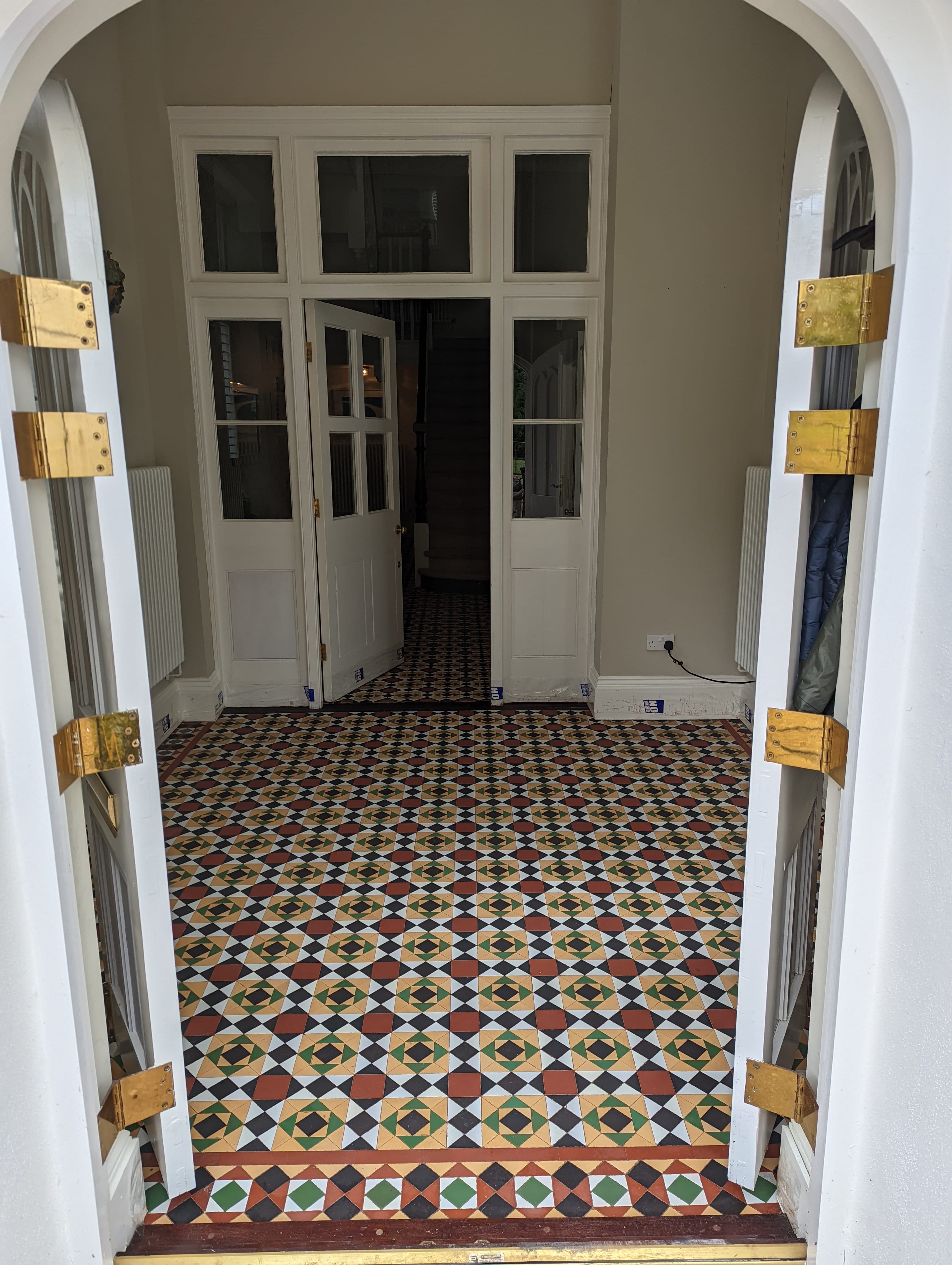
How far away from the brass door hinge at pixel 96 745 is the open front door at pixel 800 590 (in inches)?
50.8

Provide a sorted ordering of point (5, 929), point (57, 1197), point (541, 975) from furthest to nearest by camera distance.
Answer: point (541, 975) < point (57, 1197) < point (5, 929)

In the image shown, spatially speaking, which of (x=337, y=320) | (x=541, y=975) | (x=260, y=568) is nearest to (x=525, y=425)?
(x=337, y=320)

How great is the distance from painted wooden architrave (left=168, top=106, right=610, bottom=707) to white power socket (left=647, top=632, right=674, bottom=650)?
857mm

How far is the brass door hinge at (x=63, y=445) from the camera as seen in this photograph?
1.55 metres

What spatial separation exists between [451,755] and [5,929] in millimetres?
3349

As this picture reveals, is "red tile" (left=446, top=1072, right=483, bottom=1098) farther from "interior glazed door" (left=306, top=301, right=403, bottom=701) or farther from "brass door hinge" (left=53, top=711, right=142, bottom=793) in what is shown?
"interior glazed door" (left=306, top=301, right=403, bottom=701)

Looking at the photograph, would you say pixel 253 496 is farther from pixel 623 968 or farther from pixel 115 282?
pixel 623 968

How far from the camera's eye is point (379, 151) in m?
4.93

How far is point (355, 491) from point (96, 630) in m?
3.97

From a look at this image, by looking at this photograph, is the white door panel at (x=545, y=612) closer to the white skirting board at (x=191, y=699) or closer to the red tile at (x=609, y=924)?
the white skirting board at (x=191, y=699)

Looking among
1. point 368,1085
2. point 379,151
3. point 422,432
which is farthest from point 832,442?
point 422,432

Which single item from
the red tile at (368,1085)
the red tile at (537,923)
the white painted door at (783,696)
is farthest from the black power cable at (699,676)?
the red tile at (368,1085)

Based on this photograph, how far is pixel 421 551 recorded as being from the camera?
32.4 ft

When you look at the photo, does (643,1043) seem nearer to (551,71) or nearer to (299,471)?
(299,471)
